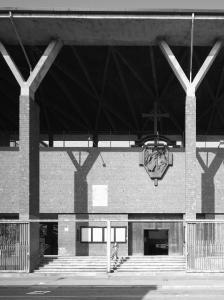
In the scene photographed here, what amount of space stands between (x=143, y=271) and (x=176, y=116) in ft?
56.3

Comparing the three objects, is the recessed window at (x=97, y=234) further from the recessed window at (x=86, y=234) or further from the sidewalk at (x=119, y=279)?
the sidewalk at (x=119, y=279)

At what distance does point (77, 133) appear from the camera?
122 ft

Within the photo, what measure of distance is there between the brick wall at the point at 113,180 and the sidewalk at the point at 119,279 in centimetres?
608

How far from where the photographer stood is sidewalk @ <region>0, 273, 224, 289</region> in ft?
65.0

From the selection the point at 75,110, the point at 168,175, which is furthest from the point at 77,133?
the point at 168,175

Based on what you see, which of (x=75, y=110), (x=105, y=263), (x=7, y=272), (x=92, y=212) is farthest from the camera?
(x=75, y=110)

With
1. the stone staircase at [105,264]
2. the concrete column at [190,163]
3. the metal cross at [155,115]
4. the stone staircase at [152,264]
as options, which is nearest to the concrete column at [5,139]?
the metal cross at [155,115]

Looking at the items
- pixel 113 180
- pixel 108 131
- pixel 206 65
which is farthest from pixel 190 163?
pixel 108 131

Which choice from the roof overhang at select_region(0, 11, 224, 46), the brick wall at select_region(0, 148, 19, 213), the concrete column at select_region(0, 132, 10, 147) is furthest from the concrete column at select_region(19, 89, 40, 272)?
the concrete column at select_region(0, 132, 10, 147)

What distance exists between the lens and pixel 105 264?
24531mm

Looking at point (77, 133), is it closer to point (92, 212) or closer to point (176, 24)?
point (92, 212)

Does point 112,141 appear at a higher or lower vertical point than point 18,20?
lower

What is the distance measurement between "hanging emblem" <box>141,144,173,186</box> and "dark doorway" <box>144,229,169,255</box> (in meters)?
2.96

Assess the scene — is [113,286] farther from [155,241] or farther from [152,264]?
[155,241]
